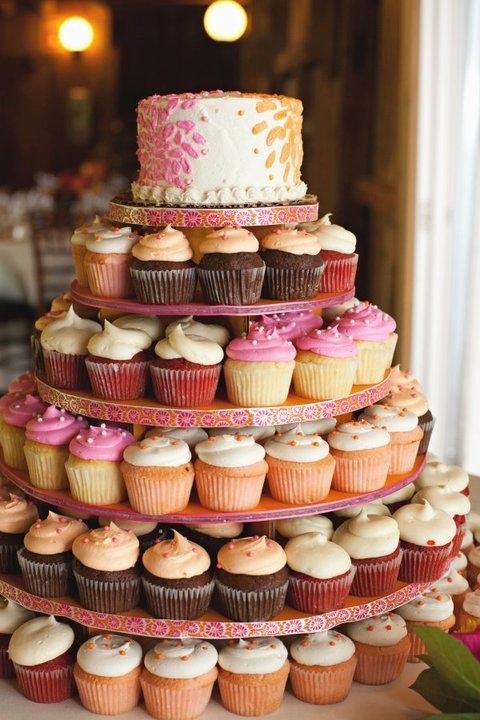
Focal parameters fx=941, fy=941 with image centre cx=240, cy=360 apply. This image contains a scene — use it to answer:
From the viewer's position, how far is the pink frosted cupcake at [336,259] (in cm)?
224

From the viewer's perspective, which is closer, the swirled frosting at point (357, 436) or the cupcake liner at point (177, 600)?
the cupcake liner at point (177, 600)

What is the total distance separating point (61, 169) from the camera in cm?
1255

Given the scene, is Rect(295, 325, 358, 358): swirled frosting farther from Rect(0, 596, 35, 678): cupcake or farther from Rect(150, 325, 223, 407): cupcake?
Rect(0, 596, 35, 678): cupcake

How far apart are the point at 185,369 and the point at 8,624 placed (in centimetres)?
75

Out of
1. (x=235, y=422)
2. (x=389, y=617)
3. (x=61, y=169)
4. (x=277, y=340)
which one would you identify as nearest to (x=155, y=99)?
(x=277, y=340)

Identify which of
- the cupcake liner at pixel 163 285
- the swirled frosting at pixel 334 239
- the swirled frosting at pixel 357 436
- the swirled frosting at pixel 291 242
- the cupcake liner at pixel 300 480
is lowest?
the cupcake liner at pixel 300 480

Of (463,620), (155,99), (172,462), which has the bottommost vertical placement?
(463,620)

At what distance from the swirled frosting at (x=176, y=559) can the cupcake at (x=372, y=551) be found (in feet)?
1.09

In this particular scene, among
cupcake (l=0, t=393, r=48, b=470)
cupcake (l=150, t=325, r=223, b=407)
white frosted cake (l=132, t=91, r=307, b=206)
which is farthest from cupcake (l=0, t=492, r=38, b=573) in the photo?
white frosted cake (l=132, t=91, r=307, b=206)

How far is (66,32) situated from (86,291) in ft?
27.6

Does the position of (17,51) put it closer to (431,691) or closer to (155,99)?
(155,99)

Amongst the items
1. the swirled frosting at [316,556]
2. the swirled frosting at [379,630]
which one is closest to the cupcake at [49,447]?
the swirled frosting at [316,556]

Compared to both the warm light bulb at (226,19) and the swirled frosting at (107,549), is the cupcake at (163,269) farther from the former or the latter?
the warm light bulb at (226,19)

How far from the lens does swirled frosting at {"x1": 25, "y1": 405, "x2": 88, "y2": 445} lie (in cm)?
214
